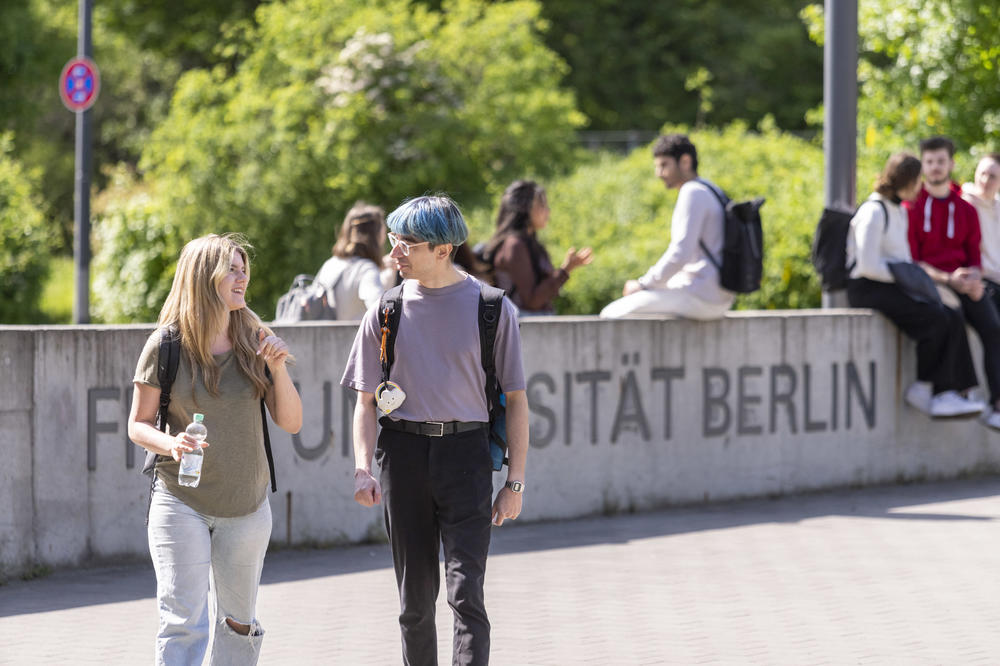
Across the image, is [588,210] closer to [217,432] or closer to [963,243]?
[963,243]

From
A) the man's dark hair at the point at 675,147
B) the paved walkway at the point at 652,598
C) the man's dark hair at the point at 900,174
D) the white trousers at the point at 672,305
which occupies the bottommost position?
the paved walkway at the point at 652,598

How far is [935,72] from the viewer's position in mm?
14945

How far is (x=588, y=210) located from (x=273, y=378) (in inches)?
577

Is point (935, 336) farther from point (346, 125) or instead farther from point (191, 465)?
point (346, 125)

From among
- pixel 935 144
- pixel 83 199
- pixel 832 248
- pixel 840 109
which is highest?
pixel 840 109

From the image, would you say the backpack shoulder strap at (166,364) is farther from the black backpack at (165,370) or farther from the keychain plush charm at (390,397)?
the keychain plush charm at (390,397)

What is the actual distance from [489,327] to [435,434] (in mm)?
373

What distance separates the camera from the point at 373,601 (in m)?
7.00

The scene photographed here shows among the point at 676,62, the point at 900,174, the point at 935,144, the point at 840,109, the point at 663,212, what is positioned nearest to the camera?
the point at 900,174

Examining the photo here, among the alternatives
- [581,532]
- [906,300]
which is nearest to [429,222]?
[581,532]

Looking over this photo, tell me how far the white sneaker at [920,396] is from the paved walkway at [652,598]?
1.25m

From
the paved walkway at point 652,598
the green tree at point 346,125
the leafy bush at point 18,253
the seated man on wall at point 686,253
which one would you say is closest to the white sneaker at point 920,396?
the paved walkway at point 652,598

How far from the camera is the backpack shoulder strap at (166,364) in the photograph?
4.84 m

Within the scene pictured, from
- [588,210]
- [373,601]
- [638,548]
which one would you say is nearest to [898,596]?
[638,548]
